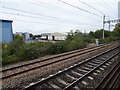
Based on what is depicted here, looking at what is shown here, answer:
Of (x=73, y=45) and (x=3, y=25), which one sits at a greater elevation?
(x=3, y=25)

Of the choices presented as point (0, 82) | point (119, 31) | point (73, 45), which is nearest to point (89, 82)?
point (0, 82)

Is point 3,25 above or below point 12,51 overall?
above

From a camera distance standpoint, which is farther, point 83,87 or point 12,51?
point 12,51

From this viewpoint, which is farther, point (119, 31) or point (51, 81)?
point (119, 31)

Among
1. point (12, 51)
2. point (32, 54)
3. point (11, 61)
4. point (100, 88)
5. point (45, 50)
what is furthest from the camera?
point (45, 50)

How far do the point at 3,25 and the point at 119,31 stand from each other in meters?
55.7

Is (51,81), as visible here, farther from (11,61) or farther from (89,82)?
(11,61)

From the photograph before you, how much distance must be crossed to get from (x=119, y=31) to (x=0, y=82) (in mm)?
74374

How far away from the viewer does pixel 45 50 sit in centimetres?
2064

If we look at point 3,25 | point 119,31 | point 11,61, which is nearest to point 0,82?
point 11,61

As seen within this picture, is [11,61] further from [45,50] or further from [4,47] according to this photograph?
[45,50]

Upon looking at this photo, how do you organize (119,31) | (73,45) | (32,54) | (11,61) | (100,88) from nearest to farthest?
1. (100,88)
2. (11,61)
3. (32,54)
4. (73,45)
5. (119,31)

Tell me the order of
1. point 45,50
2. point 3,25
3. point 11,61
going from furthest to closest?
point 3,25 < point 45,50 < point 11,61

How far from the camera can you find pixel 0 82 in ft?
26.3
